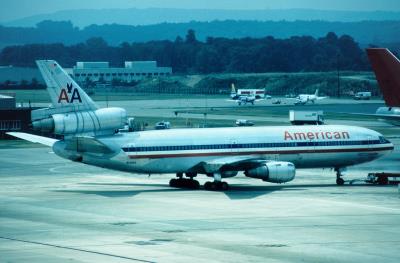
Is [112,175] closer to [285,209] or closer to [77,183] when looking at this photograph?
[77,183]

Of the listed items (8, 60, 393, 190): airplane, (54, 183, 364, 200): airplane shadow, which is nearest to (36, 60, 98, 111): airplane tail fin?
(8, 60, 393, 190): airplane

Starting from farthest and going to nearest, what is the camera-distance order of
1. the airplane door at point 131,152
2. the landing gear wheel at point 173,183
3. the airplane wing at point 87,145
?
the landing gear wheel at point 173,183, the airplane door at point 131,152, the airplane wing at point 87,145

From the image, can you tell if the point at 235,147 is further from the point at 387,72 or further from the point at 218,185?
the point at 387,72

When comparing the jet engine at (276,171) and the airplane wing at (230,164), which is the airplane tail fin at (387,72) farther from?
the airplane wing at (230,164)

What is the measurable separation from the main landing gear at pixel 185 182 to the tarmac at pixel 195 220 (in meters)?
1.42

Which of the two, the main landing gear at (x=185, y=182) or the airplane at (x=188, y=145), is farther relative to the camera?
the main landing gear at (x=185, y=182)

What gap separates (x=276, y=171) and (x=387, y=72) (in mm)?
9957

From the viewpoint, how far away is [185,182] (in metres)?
70.7

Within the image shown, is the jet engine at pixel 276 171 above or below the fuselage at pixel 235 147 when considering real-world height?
below

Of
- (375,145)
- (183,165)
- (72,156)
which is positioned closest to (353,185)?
(375,145)

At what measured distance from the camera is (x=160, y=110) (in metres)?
178

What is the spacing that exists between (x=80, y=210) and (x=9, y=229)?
25.8 ft

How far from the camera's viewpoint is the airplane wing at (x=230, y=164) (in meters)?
67.6

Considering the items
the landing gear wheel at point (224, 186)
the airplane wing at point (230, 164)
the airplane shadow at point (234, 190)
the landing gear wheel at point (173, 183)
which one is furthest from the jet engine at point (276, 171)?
the landing gear wheel at point (173, 183)
